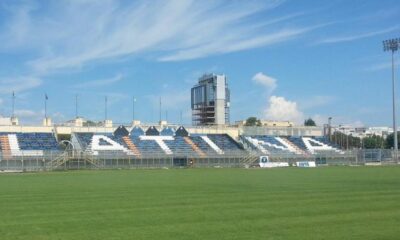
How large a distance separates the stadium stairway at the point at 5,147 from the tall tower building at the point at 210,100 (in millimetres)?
88679

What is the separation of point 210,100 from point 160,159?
95.0 meters

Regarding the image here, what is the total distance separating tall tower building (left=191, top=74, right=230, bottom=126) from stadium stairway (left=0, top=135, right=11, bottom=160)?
8868 cm

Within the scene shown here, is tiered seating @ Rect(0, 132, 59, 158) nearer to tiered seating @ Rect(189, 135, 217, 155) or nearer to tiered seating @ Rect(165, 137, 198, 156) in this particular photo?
tiered seating @ Rect(165, 137, 198, 156)

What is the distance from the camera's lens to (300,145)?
10950 cm

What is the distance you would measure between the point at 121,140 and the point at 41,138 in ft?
44.2

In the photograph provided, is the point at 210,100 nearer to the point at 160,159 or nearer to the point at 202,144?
the point at 202,144

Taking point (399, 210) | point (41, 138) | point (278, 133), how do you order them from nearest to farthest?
point (399, 210)
point (41, 138)
point (278, 133)

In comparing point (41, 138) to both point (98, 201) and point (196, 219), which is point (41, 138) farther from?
point (196, 219)

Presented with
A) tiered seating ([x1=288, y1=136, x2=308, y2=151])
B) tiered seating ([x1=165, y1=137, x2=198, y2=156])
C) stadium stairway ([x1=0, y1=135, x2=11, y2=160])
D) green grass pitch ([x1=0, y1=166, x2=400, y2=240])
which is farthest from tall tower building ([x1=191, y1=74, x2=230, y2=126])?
green grass pitch ([x1=0, y1=166, x2=400, y2=240])

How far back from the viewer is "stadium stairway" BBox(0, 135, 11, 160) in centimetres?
7789

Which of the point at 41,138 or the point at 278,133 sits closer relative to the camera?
the point at 41,138

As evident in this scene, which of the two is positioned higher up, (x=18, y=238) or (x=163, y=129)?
(x=163, y=129)

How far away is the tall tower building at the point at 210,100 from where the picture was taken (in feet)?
586

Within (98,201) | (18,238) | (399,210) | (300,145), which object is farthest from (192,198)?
(300,145)
